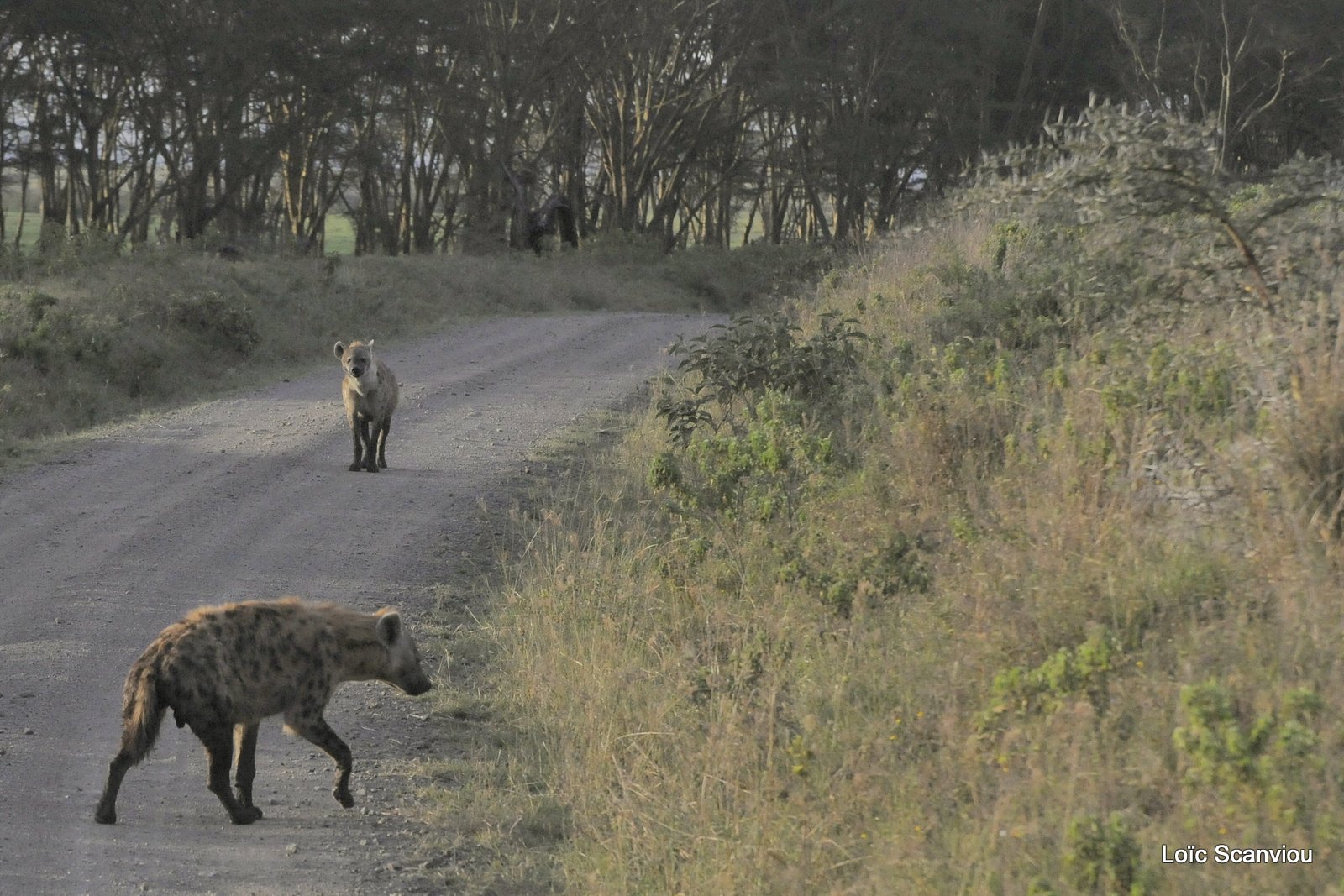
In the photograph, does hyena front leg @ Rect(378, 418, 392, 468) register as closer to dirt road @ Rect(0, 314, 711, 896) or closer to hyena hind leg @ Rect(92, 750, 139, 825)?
dirt road @ Rect(0, 314, 711, 896)

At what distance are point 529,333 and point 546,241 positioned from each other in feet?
45.2

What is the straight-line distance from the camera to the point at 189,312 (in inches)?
694

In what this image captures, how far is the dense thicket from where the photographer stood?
2956 centimetres

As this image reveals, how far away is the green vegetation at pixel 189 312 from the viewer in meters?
15.5

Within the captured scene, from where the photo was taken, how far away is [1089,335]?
768cm

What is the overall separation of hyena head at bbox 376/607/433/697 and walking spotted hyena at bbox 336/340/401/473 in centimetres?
507

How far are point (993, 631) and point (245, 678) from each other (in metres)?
2.46

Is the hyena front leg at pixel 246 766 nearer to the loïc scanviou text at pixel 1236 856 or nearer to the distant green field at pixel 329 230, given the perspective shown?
the loïc scanviou text at pixel 1236 856

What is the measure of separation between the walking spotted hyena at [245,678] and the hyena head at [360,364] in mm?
5089

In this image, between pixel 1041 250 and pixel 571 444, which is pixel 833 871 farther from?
pixel 571 444

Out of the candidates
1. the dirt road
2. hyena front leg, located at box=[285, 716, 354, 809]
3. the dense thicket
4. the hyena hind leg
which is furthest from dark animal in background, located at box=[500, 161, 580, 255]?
the hyena hind leg

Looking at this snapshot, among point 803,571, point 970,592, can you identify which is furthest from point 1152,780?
point 803,571

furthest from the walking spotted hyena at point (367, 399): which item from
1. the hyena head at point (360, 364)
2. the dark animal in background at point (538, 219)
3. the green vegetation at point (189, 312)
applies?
the dark animal in background at point (538, 219)

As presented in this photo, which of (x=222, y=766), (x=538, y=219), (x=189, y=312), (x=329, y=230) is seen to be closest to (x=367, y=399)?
(x=222, y=766)
